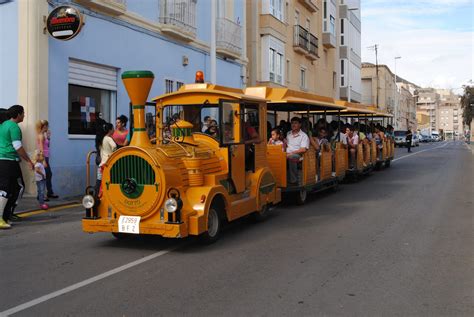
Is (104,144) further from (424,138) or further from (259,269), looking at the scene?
(424,138)

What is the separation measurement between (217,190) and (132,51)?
936 cm

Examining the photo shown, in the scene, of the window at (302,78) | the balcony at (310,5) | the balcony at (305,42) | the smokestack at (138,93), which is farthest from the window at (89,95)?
the balcony at (310,5)

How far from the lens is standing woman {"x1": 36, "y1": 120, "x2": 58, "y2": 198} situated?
36.2 ft

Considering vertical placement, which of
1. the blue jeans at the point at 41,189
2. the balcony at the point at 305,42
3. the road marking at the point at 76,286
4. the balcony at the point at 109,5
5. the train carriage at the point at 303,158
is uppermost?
the balcony at the point at 305,42

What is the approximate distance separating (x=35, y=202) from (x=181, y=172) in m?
5.55

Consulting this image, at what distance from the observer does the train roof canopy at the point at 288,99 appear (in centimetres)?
1082

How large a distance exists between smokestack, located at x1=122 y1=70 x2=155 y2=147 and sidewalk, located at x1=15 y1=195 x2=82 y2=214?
444 cm

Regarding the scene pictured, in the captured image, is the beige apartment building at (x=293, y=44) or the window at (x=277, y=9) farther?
the window at (x=277, y=9)

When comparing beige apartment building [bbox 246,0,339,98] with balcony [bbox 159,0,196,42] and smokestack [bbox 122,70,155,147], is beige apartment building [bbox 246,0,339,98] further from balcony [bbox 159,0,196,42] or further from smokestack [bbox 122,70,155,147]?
smokestack [bbox 122,70,155,147]

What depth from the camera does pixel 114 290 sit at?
519 centimetres

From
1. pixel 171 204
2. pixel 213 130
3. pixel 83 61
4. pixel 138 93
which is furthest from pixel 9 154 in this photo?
pixel 83 61

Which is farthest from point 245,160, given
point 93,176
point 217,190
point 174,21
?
point 174,21

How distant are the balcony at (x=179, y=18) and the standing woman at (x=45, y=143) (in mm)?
6630

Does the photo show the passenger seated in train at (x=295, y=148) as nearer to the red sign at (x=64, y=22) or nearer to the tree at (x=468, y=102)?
the red sign at (x=64, y=22)
